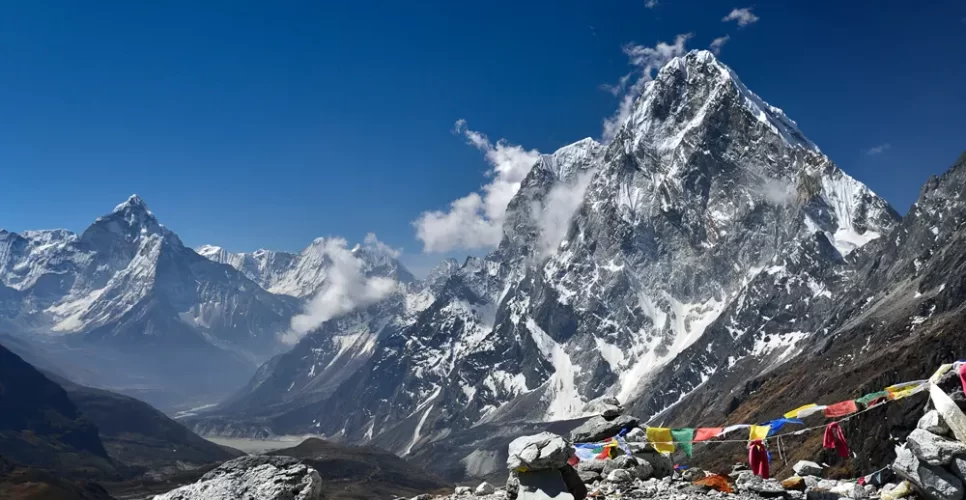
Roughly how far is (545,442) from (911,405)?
121952 mm

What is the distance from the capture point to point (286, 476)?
73.4 ft

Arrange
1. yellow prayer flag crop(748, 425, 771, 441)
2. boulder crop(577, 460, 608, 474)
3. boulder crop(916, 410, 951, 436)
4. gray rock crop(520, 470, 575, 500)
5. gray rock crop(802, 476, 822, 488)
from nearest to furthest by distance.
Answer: boulder crop(916, 410, 951, 436), gray rock crop(520, 470, 575, 500), gray rock crop(802, 476, 822, 488), boulder crop(577, 460, 608, 474), yellow prayer flag crop(748, 425, 771, 441)

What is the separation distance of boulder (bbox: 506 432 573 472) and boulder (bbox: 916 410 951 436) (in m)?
10.9

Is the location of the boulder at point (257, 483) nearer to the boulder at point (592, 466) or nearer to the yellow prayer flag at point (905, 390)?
the boulder at point (592, 466)

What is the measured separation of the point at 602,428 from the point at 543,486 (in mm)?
10114

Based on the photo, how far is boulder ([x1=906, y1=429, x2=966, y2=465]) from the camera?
721 inches

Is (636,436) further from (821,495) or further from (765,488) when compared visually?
(821,495)

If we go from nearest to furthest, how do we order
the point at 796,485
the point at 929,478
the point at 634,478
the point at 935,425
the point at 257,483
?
1. the point at 929,478
2. the point at 935,425
3. the point at 257,483
4. the point at 796,485
5. the point at 634,478

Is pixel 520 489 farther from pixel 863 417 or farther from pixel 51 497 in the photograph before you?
pixel 51 497

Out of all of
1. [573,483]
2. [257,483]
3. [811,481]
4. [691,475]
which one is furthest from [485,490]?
[811,481]

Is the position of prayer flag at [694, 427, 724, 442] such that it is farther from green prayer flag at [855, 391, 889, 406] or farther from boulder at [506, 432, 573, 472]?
boulder at [506, 432, 573, 472]

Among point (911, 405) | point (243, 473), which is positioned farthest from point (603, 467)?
point (911, 405)

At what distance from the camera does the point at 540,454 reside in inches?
814

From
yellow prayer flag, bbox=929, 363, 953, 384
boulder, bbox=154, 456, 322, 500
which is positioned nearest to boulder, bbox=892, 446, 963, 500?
yellow prayer flag, bbox=929, 363, 953, 384
